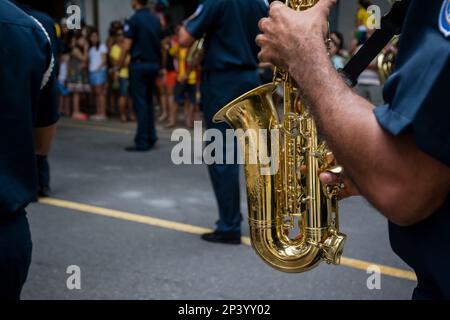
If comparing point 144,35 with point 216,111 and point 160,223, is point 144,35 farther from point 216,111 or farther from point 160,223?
point 216,111

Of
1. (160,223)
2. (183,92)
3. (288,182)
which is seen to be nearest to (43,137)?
(288,182)

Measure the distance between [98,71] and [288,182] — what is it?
31.1 feet

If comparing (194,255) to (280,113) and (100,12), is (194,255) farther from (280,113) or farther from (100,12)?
(100,12)

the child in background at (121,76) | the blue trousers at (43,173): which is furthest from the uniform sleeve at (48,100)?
the child in background at (121,76)

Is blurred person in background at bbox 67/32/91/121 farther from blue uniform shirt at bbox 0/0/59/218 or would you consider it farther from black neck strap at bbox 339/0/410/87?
black neck strap at bbox 339/0/410/87

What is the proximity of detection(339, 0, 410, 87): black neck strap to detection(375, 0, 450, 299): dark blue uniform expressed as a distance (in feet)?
0.85

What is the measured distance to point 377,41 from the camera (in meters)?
1.45

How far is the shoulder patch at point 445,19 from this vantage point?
98 cm

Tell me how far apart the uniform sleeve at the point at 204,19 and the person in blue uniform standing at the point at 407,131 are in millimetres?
2819

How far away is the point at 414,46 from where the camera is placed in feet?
3.41

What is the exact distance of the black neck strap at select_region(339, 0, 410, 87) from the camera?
4.39 feet

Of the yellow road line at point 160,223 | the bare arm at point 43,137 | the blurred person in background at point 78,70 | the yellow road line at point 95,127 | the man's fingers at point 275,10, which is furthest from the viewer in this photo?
the blurred person in background at point 78,70

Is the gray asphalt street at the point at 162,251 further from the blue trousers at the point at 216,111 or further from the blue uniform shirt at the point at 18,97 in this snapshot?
the blue uniform shirt at the point at 18,97

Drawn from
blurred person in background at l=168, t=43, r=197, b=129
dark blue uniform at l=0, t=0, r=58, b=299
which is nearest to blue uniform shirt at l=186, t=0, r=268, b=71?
dark blue uniform at l=0, t=0, r=58, b=299
